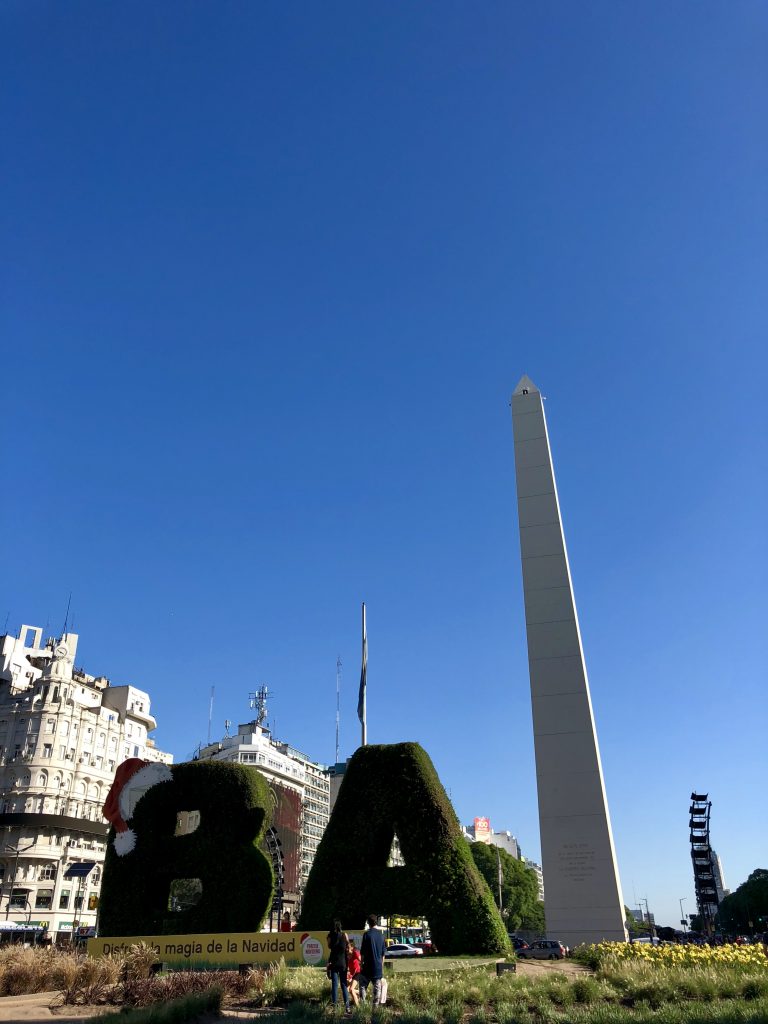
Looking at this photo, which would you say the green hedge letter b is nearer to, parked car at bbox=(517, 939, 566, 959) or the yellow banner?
the yellow banner

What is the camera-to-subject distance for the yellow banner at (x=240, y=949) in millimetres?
18188

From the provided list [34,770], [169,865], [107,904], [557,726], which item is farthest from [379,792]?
[34,770]

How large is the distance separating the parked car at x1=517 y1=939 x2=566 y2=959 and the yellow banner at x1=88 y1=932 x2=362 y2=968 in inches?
451

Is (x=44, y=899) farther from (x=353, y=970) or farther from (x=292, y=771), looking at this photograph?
(x=353, y=970)

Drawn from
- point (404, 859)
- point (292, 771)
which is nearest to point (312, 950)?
point (404, 859)

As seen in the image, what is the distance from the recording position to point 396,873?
21.3 meters

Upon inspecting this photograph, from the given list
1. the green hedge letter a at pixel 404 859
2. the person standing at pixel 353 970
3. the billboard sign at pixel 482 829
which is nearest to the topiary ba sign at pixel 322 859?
the green hedge letter a at pixel 404 859

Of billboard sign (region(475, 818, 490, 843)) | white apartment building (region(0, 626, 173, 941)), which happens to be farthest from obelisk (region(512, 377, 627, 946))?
billboard sign (region(475, 818, 490, 843))

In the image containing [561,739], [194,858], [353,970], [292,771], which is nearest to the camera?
[353,970]

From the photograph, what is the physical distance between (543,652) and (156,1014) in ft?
74.3

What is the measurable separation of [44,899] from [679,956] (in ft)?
199

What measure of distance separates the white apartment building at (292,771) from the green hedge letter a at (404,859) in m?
64.5

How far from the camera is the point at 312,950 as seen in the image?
1827 cm

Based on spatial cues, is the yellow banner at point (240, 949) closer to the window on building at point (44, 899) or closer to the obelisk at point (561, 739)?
the obelisk at point (561, 739)
